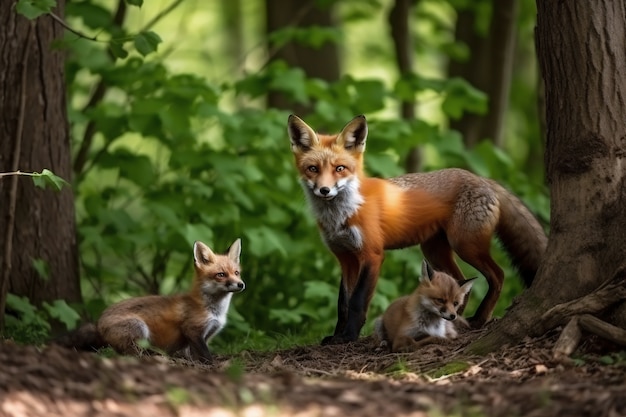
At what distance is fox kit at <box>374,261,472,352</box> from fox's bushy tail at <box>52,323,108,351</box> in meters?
2.04

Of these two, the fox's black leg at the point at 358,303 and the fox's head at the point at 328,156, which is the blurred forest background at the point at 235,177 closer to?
the fox's black leg at the point at 358,303

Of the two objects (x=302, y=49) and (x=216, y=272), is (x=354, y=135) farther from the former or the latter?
(x=302, y=49)

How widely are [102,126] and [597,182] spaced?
518 centimetres

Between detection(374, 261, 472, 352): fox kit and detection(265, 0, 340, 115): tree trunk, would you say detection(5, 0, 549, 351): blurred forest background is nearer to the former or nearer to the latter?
detection(374, 261, 472, 352): fox kit

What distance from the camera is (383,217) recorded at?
7289 mm

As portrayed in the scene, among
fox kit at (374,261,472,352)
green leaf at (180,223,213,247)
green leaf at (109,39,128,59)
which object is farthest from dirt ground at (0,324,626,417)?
green leaf at (180,223,213,247)

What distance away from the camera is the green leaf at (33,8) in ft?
21.2

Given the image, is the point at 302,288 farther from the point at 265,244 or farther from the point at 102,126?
the point at 102,126

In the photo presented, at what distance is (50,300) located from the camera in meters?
8.04

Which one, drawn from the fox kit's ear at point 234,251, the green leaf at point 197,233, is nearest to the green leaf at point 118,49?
the fox kit's ear at point 234,251

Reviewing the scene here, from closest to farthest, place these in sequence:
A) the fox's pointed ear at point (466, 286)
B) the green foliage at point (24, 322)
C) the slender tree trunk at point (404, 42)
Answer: the fox's pointed ear at point (466, 286) → the green foliage at point (24, 322) → the slender tree trunk at point (404, 42)

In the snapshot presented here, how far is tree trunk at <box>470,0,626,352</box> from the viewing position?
5703 mm

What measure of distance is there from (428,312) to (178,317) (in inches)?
69.2

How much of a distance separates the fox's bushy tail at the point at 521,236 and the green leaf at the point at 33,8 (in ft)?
11.8
